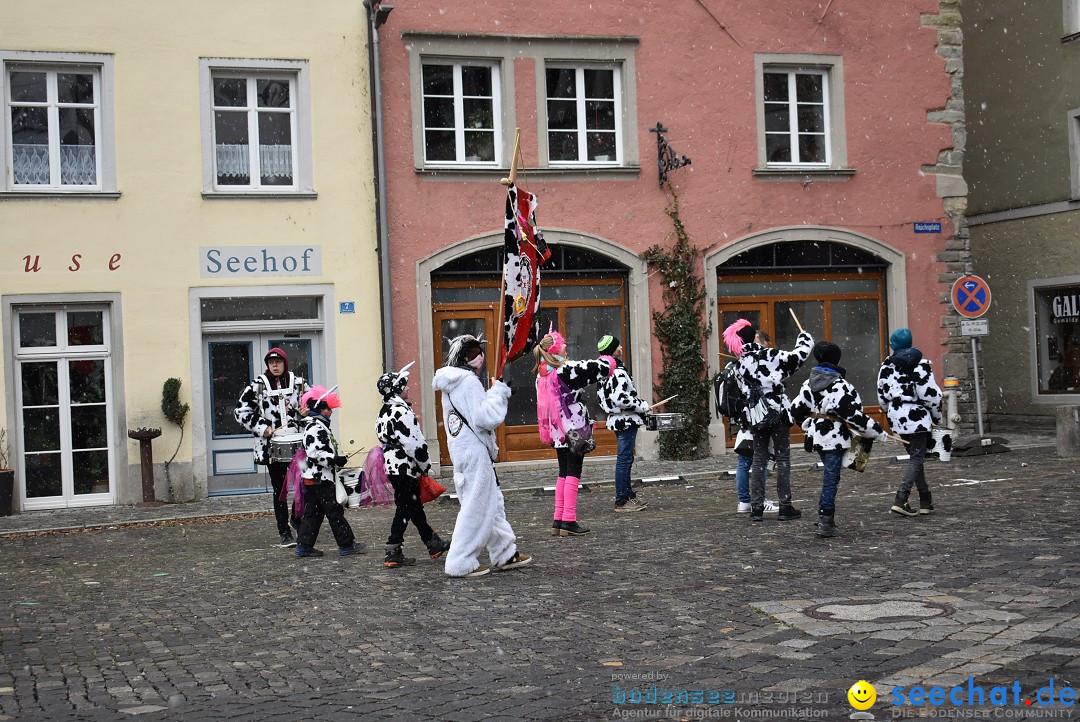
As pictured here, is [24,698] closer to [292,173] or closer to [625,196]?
Answer: [292,173]

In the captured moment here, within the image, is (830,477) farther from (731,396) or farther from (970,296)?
(970,296)

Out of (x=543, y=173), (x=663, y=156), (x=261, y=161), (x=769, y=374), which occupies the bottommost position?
(x=769, y=374)

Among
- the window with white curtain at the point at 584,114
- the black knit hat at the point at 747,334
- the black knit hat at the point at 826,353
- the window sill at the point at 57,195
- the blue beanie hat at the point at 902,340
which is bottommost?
the black knit hat at the point at 826,353

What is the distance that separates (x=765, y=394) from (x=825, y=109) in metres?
10.3

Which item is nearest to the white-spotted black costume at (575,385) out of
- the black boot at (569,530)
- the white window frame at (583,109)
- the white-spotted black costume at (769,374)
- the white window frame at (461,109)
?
the black boot at (569,530)

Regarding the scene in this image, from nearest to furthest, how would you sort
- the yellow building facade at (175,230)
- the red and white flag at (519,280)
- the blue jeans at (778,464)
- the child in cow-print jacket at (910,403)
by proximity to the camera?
1. the red and white flag at (519,280)
2. the child in cow-print jacket at (910,403)
3. the blue jeans at (778,464)
4. the yellow building facade at (175,230)

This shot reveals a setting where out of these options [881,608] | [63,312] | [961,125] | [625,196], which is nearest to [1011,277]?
[961,125]

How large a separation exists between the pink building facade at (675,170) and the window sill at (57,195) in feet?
12.5

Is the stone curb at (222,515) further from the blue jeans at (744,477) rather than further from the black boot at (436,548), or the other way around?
the black boot at (436,548)

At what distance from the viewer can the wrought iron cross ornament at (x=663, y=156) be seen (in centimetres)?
1925

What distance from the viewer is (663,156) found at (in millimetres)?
19328

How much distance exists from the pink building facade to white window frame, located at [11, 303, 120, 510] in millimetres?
3953

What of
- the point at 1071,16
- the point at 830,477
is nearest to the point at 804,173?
the point at 1071,16

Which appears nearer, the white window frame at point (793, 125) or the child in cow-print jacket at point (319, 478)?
the child in cow-print jacket at point (319, 478)
